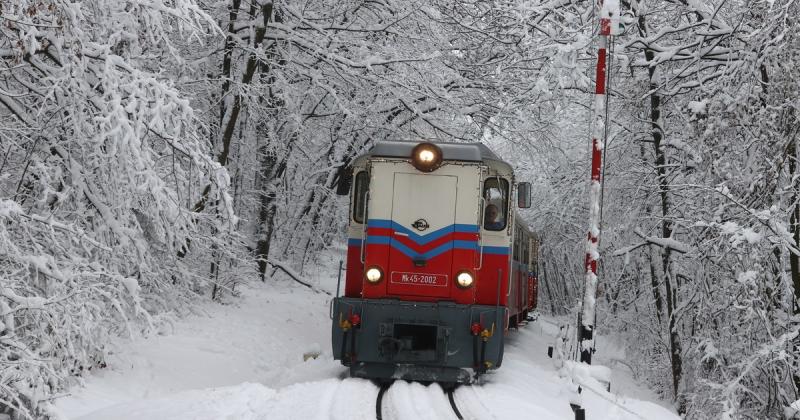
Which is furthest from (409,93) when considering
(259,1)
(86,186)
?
(86,186)

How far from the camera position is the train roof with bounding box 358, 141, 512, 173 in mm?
10594

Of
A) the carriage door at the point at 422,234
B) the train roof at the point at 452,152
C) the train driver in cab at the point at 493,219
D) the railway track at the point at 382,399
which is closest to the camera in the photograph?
the railway track at the point at 382,399

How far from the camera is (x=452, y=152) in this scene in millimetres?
10672

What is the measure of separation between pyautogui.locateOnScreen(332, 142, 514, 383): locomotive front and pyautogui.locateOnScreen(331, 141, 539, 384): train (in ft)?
0.04

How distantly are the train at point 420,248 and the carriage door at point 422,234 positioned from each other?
0.04 feet

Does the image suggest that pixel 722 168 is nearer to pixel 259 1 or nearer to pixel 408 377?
pixel 408 377

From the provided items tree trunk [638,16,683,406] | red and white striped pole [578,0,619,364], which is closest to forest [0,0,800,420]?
tree trunk [638,16,683,406]

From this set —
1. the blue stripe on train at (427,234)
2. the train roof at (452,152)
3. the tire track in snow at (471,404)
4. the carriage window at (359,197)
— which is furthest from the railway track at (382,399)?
the train roof at (452,152)

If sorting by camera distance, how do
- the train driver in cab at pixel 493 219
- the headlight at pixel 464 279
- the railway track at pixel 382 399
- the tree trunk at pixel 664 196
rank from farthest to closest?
the tree trunk at pixel 664 196 < the train driver in cab at pixel 493 219 < the headlight at pixel 464 279 < the railway track at pixel 382 399

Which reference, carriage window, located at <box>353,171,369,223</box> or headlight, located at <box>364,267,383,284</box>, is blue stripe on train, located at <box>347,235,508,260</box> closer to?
headlight, located at <box>364,267,383,284</box>

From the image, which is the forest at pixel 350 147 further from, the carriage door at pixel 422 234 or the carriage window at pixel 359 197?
the carriage door at pixel 422 234

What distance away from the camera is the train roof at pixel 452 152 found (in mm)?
10594

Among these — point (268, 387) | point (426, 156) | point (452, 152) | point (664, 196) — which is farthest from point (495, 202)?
point (664, 196)

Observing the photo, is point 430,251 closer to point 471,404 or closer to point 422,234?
point 422,234
